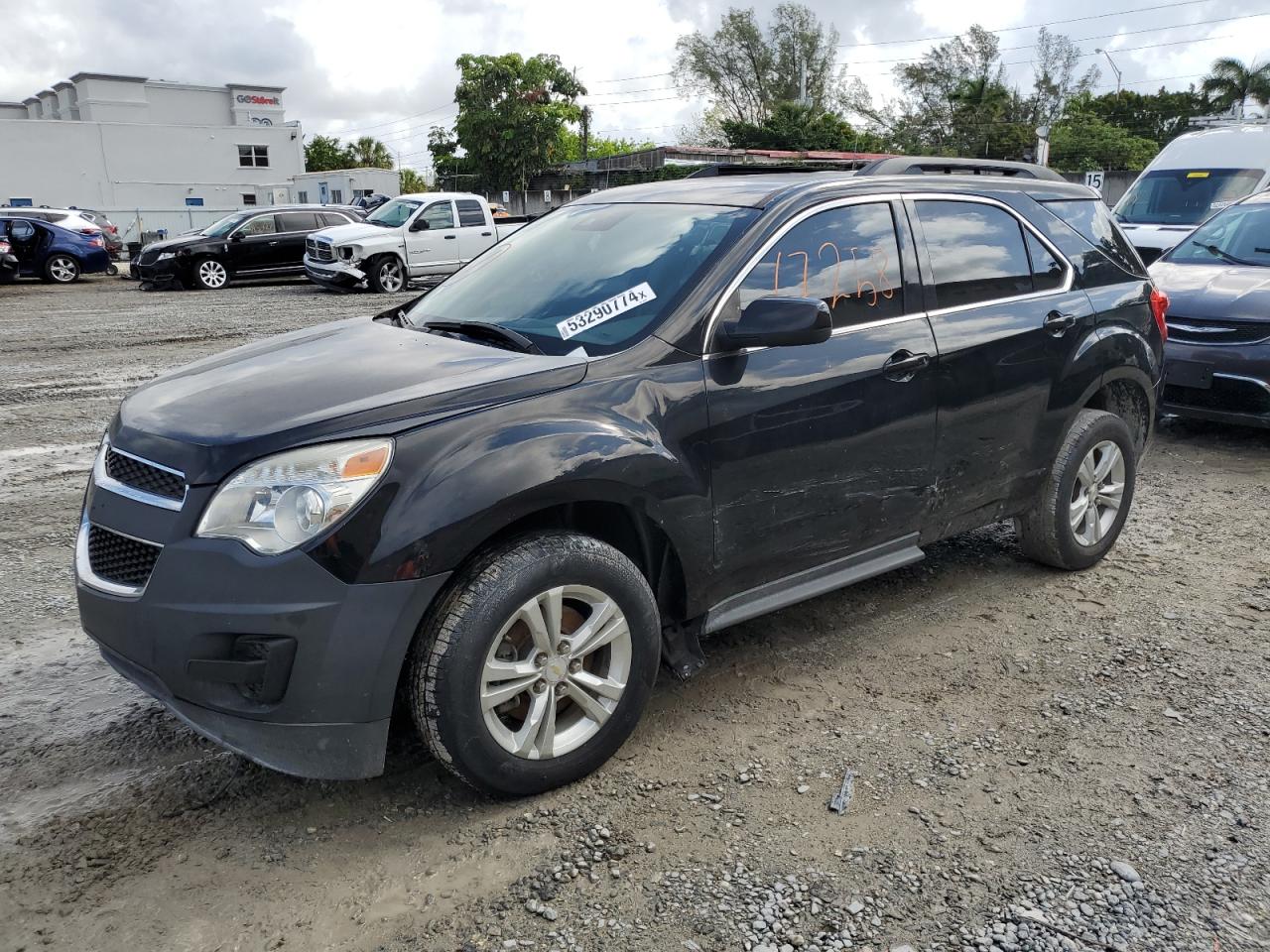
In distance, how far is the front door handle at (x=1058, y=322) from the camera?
434 centimetres

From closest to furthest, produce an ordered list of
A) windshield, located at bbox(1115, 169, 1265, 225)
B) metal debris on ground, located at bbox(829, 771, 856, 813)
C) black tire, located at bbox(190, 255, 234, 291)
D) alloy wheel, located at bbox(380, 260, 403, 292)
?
1. metal debris on ground, located at bbox(829, 771, 856, 813)
2. windshield, located at bbox(1115, 169, 1265, 225)
3. alloy wheel, located at bbox(380, 260, 403, 292)
4. black tire, located at bbox(190, 255, 234, 291)

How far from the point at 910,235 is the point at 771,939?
103 inches

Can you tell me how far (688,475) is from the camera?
320cm

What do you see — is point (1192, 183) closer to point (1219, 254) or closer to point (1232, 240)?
point (1232, 240)

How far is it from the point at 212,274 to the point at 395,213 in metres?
4.07

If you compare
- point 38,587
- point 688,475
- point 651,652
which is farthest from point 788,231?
point 38,587

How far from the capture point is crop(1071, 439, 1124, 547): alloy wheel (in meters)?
4.71

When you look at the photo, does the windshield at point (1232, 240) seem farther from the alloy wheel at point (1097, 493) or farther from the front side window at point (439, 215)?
the front side window at point (439, 215)

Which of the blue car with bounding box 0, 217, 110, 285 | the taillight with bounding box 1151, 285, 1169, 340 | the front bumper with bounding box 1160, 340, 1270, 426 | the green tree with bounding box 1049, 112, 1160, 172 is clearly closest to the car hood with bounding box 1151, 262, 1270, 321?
the front bumper with bounding box 1160, 340, 1270, 426

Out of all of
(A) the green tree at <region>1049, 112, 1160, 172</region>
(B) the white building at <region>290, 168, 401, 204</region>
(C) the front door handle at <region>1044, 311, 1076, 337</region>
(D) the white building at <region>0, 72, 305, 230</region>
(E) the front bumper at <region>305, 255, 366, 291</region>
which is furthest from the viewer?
(D) the white building at <region>0, 72, 305, 230</region>

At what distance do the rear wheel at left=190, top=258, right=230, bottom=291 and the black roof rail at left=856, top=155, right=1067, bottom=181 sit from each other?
18.8 meters

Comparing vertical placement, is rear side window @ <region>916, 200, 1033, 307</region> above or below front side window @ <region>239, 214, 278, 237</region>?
below

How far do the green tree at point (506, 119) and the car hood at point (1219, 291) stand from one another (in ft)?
168

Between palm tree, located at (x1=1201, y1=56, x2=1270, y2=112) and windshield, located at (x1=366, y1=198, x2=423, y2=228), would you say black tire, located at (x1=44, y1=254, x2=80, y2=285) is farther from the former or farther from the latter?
palm tree, located at (x1=1201, y1=56, x2=1270, y2=112)
